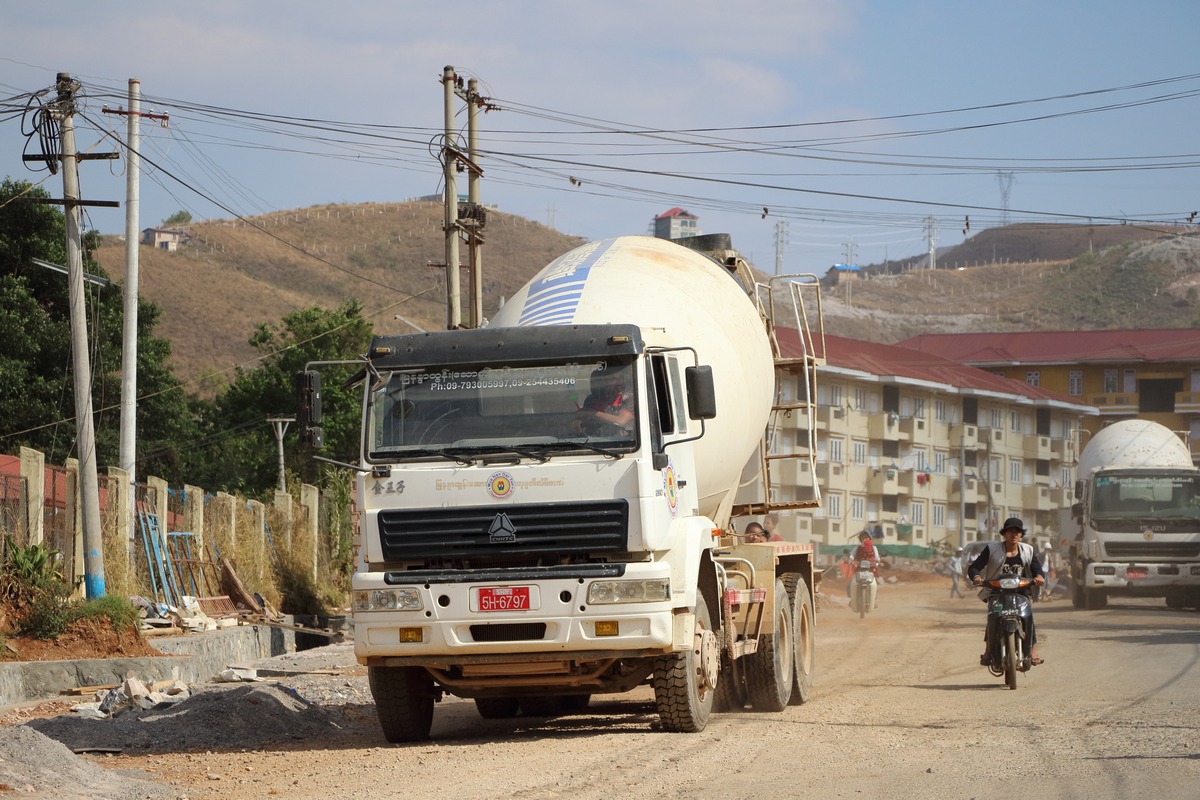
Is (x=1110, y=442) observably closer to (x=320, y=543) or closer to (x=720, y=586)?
(x=320, y=543)

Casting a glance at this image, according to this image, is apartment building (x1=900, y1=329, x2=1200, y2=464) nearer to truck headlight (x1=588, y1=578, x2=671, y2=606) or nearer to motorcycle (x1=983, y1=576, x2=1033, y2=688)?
motorcycle (x1=983, y1=576, x2=1033, y2=688)

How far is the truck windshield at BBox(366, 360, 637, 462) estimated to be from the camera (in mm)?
10102

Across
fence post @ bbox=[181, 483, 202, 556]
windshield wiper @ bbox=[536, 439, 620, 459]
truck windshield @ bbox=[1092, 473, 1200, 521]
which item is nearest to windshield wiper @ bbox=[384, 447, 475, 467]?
windshield wiper @ bbox=[536, 439, 620, 459]

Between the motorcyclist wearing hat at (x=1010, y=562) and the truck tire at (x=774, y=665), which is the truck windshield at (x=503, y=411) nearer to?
the truck tire at (x=774, y=665)

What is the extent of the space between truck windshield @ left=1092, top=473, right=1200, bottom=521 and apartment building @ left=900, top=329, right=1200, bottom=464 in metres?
55.0

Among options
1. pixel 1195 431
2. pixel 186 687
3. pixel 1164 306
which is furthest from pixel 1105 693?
pixel 1164 306

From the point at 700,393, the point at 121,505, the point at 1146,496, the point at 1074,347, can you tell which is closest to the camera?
the point at 700,393

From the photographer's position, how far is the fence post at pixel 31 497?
1848 cm

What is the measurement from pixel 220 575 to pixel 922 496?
5477 centimetres

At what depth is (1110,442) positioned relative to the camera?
33.2 metres

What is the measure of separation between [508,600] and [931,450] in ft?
220

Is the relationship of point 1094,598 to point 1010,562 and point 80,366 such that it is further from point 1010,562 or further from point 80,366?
point 80,366

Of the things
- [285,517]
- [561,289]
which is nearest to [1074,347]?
[285,517]

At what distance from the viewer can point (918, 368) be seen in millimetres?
75062
